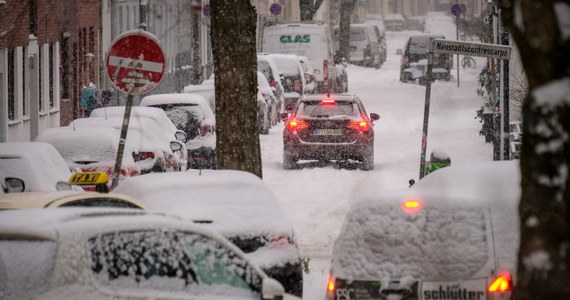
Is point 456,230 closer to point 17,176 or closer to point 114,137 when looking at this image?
point 17,176

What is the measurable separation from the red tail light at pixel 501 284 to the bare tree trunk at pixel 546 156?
2.44m

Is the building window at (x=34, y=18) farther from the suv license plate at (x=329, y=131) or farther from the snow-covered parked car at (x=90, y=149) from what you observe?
the snow-covered parked car at (x=90, y=149)

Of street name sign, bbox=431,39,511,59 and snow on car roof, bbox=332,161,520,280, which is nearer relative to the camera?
snow on car roof, bbox=332,161,520,280

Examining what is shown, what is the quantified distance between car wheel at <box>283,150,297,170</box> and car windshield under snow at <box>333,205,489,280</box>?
53.0 feet

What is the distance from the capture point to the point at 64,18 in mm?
36562

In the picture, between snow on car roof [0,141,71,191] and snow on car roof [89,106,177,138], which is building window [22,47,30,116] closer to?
snow on car roof [89,106,177,138]

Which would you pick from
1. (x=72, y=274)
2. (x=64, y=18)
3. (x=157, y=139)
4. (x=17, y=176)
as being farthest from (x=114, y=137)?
(x=64, y=18)

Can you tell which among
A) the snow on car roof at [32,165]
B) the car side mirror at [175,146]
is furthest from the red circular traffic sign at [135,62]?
the car side mirror at [175,146]

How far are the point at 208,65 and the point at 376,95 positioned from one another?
958cm

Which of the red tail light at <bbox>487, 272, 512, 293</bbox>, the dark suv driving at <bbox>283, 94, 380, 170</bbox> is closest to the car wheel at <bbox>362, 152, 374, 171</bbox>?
the dark suv driving at <bbox>283, 94, 380, 170</bbox>

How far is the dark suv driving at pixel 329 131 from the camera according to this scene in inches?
988

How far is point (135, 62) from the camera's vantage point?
1541 centimetres

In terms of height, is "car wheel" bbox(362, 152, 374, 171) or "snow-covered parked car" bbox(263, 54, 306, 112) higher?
"snow-covered parked car" bbox(263, 54, 306, 112)

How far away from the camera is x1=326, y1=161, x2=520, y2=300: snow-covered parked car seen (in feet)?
29.4
